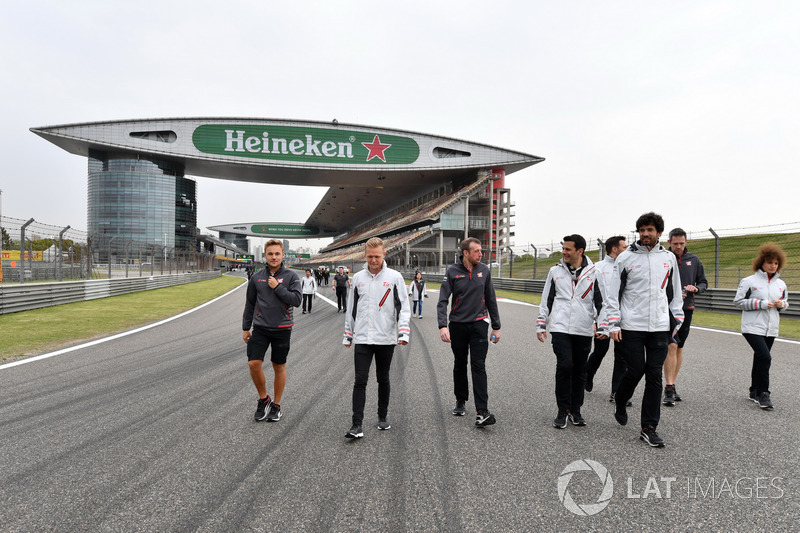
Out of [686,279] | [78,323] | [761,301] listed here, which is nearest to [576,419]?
[686,279]

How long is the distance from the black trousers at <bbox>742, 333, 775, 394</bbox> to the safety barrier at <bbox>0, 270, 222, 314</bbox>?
1435 cm

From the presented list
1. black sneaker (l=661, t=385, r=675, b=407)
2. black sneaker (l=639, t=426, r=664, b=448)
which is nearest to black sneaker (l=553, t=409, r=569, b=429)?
black sneaker (l=639, t=426, r=664, b=448)

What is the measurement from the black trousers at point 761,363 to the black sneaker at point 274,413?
4568 mm

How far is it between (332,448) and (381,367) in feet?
2.50

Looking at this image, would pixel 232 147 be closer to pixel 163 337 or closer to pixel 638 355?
pixel 163 337

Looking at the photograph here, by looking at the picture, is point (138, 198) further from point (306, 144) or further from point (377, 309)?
point (377, 309)

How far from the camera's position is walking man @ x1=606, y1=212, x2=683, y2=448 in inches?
129

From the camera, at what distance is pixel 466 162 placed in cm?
5081

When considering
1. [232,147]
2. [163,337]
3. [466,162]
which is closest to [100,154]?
[232,147]

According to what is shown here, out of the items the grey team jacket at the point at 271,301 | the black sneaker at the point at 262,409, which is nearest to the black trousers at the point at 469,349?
the grey team jacket at the point at 271,301

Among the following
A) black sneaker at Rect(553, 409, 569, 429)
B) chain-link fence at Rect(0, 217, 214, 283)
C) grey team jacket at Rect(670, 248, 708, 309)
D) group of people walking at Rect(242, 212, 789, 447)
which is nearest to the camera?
group of people walking at Rect(242, 212, 789, 447)

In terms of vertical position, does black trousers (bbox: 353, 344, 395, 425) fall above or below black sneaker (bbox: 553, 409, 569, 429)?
above

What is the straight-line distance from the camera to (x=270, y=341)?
12.6ft

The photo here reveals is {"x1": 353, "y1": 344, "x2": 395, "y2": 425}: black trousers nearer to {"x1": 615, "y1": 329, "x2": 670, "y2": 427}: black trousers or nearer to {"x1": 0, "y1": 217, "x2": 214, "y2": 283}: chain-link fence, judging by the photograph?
{"x1": 615, "y1": 329, "x2": 670, "y2": 427}: black trousers
